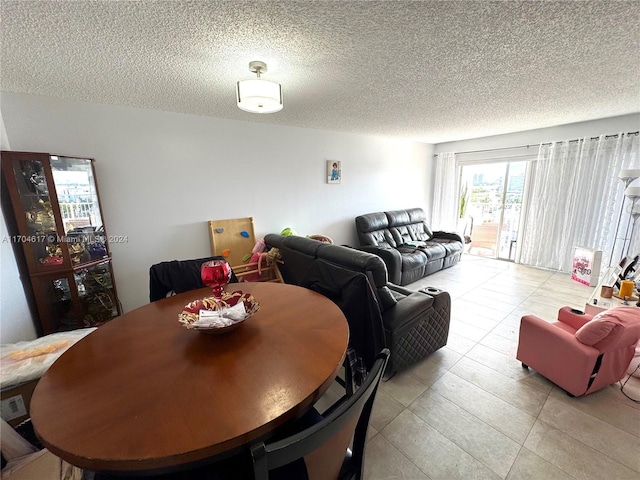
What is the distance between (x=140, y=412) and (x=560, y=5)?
2.41 m

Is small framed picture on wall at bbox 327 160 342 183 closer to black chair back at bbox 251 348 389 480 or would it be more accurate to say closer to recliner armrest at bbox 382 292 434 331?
recliner armrest at bbox 382 292 434 331

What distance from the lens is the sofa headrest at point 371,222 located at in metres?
4.34

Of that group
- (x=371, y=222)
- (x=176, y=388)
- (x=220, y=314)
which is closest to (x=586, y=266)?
(x=371, y=222)

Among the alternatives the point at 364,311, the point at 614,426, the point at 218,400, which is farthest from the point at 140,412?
the point at 614,426

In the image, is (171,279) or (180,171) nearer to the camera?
(171,279)

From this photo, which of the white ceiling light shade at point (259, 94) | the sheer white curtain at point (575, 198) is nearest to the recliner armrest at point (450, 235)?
the sheer white curtain at point (575, 198)

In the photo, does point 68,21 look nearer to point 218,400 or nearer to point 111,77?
point 111,77

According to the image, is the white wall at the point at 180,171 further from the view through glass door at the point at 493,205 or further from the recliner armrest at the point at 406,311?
the view through glass door at the point at 493,205

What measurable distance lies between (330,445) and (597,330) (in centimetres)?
194

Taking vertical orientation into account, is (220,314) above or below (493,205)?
below

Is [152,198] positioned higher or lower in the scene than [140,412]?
higher

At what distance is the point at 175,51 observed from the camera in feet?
5.18

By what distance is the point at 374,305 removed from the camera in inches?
Answer: 68.2

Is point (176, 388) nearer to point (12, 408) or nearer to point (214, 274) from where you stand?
point (214, 274)
